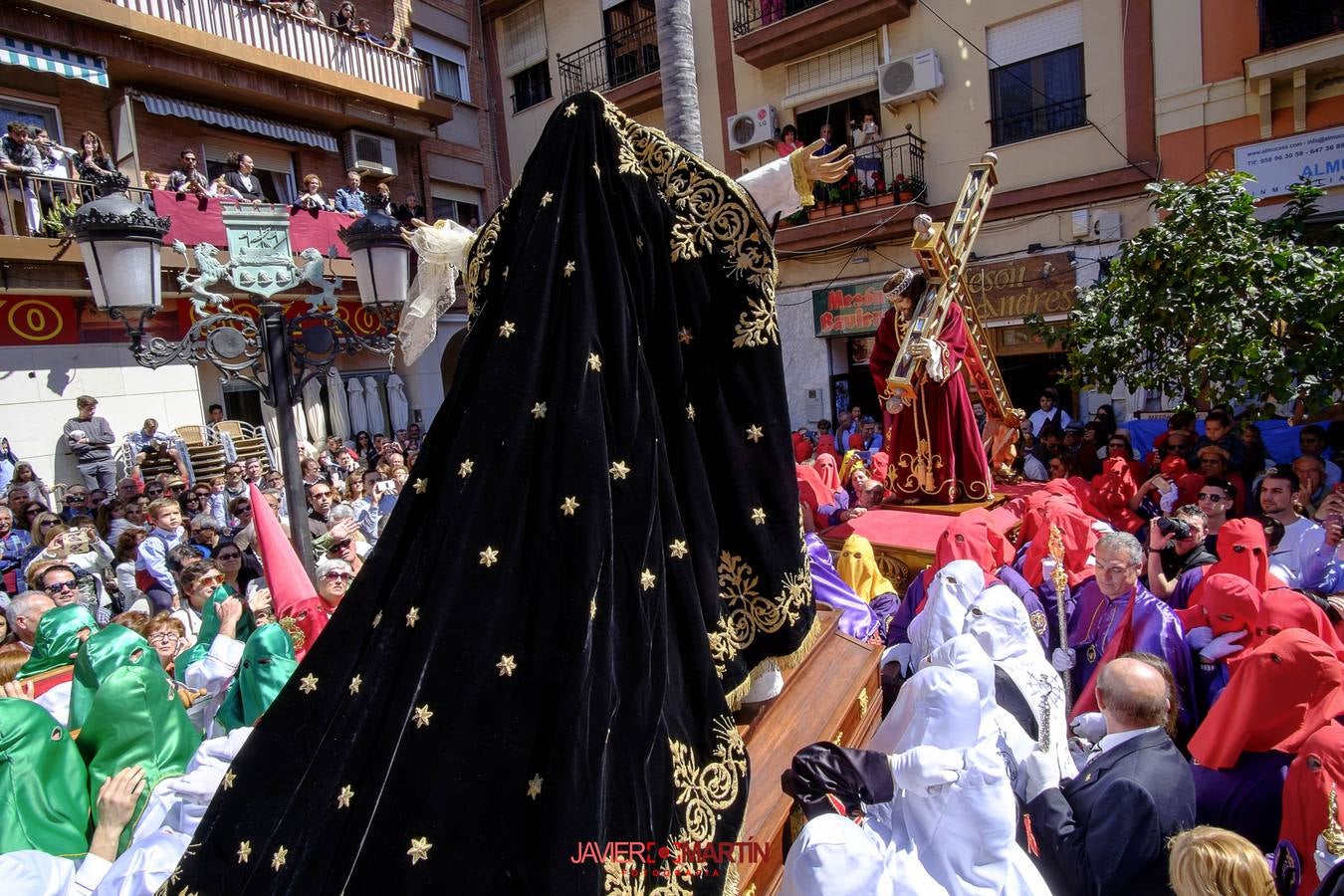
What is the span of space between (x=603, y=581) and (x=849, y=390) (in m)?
14.7

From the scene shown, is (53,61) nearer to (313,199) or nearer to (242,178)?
(242,178)

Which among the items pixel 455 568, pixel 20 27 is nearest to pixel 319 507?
pixel 455 568

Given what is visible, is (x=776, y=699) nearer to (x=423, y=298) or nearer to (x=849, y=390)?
(x=423, y=298)

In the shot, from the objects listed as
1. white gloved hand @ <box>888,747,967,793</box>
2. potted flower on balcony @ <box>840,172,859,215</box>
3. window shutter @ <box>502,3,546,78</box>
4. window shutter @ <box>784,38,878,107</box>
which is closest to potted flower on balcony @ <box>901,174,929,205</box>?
potted flower on balcony @ <box>840,172,859,215</box>

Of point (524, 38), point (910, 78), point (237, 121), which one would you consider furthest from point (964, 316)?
point (524, 38)

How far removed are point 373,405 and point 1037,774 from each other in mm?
14959

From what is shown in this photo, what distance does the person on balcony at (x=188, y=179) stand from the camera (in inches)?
480

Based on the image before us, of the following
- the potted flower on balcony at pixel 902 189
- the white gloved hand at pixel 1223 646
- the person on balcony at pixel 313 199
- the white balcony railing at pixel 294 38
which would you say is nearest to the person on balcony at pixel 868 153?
the potted flower on balcony at pixel 902 189

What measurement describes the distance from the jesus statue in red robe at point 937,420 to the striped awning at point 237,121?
1328 cm

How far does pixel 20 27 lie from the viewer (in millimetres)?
11164

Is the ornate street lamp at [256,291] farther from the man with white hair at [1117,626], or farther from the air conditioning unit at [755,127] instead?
the air conditioning unit at [755,127]

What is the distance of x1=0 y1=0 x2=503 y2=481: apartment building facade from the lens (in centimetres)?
1101

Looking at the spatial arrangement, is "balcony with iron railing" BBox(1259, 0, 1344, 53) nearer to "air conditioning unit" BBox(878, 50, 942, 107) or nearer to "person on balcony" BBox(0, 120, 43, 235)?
"air conditioning unit" BBox(878, 50, 942, 107)

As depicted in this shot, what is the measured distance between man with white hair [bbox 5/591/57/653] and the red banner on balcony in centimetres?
749
